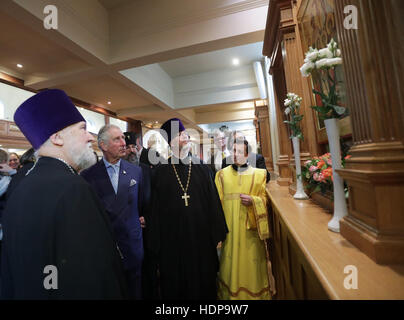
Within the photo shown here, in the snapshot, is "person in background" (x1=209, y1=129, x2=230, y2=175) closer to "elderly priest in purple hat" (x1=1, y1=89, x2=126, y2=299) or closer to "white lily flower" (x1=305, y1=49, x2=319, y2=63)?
"white lily flower" (x1=305, y1=49, x2=319, y2=63)

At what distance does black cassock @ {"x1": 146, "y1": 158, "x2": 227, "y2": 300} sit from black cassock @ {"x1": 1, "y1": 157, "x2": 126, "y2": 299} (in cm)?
132

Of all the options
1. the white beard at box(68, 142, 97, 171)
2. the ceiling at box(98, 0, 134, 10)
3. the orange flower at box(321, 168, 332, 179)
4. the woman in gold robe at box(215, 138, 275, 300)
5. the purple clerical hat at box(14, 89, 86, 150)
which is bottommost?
the woman in gold robe at box(215, 138, 275, 300)

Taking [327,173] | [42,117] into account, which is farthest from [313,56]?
[42,117]

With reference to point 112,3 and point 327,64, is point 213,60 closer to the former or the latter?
point 112,3

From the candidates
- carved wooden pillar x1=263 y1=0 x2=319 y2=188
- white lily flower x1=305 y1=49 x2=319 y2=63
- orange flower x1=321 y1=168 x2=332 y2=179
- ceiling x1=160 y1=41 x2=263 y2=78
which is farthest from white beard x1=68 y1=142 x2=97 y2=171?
ceiling x1=160 y1=41 x2=263 y2=78

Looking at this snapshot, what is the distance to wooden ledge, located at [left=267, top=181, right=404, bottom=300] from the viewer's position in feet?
2.20

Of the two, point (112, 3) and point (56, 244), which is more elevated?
point (112, 3)

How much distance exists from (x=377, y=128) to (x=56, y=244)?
4.84 feet

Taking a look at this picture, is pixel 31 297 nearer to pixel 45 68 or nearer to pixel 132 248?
pixel 132 248

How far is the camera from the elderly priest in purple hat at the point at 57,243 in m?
0.86

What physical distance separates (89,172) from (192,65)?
6436 mm

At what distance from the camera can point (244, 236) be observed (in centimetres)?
230

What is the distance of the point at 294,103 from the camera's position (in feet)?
6.79

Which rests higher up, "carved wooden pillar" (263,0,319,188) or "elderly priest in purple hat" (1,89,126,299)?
"carved wooden pillar" (263,0,319,188)
